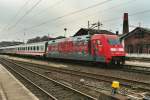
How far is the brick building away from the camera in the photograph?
4538cm

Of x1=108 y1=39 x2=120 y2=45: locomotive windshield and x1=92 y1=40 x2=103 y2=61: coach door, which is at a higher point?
x1=108 y1=39 x2=120 y2=45: locomotive windshield

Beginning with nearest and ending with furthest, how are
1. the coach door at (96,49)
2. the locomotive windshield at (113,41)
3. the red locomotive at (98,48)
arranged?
1. the red locomotive at (98,48)
2. the coach door at (96,49)
3. the locomotive windshield at (113,41)

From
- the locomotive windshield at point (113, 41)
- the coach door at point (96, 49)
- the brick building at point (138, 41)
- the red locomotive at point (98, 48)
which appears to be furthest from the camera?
the brick building at point (138, 41)

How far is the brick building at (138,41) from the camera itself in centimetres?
4538

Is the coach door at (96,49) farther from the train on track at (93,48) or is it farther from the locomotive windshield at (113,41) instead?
the locomotive windshield at (113,41)

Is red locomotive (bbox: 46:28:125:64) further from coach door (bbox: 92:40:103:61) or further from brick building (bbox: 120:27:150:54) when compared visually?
brick building (bbox: 120:27:150:54)

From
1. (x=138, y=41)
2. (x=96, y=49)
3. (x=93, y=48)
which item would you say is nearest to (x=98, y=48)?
(x=96, y=49)

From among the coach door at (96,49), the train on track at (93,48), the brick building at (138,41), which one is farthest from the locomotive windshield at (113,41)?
the brick building at (138,41)

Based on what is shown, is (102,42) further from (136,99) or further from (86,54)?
(136,99)

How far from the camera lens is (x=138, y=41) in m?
47.8

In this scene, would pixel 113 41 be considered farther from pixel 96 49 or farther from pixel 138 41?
pixel 138 41

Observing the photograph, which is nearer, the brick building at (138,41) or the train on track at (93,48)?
the train on track at (93,48)

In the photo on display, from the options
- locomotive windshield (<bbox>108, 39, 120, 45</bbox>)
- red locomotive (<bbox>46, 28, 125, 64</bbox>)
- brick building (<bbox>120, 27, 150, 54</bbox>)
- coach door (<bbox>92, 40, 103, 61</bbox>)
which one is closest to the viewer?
red locomotive (<bbox>46, 28, 125, 64</bbox>)

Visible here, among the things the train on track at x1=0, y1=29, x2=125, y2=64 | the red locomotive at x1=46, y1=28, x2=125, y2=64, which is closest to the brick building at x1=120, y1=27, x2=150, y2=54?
the train on track at x1=0, y1=29, x2=125, y2=64
